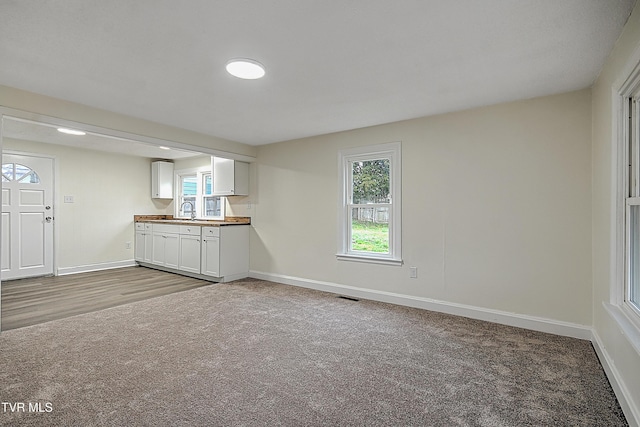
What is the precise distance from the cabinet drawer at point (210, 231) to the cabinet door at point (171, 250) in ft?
2.52

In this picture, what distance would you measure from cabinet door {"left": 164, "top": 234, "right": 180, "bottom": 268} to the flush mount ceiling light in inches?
152

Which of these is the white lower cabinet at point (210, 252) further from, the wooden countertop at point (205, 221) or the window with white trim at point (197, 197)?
the window with white trim at point (197, 197)

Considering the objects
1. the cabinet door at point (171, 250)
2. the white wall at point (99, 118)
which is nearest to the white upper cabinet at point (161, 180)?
the cabinet door at point (171, 250)

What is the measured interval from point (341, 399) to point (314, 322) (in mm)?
1325

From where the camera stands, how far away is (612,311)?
2047 mm

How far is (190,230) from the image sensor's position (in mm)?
5363

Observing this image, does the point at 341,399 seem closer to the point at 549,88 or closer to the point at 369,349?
the point at 369,349

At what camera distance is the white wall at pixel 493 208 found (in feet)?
9.38

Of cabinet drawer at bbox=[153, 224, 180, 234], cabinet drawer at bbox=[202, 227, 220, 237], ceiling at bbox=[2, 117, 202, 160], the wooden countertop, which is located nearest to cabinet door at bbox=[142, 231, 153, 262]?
cabinet drawer at bbox=[153, 224, 180, 234]

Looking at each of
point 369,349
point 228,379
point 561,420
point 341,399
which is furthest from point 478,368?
point 228,379

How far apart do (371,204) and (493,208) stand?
4.68ft

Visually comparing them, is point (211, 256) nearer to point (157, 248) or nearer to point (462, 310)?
point (157, 248)

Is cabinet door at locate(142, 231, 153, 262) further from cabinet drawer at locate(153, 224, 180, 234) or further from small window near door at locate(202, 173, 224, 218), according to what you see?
small window near door at locate(202, 173, 224, 218)

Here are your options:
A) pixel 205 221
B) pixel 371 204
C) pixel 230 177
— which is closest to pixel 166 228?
pixel 205 221
